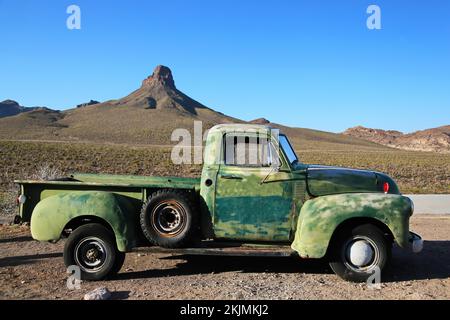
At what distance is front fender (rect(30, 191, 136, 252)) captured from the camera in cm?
566

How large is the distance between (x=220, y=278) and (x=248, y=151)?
68.3 inches

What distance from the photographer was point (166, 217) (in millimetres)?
5742

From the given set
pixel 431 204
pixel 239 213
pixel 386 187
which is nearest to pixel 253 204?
pixel 239 213

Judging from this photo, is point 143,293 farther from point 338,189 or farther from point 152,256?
point 338,189

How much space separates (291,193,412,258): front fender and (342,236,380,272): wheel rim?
30 cm

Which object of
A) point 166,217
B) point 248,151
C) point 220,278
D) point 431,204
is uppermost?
point 248,151

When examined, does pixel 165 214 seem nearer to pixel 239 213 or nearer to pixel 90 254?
pixel 239 213

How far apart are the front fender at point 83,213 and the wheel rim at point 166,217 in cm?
35

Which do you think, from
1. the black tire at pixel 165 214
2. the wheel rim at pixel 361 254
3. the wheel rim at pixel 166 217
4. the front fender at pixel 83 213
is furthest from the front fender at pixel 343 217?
the front fender at pixel 83 213

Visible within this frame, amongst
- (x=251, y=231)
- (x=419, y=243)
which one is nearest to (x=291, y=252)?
(x=251, y=231)

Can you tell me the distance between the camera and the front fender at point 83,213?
5664 millimetres

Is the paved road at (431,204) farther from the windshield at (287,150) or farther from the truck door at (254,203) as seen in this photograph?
the truck door at (254,203)

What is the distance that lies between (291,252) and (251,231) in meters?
0.57
